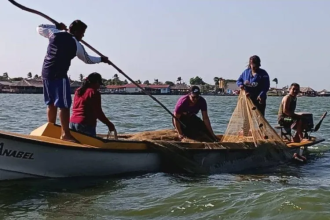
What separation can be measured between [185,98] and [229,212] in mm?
3947

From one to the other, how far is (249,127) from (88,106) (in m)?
3.63

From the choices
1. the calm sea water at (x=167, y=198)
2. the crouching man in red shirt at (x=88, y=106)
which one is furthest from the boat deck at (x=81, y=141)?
the calm sea water at (x=167, y=198)

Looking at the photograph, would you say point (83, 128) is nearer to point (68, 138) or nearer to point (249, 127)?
point (68, 138)

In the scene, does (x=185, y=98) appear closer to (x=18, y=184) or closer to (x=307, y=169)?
(x=307, y=169)

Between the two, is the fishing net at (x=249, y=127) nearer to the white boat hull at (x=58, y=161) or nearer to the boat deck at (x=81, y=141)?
the boat deck at (x=81, y=141)

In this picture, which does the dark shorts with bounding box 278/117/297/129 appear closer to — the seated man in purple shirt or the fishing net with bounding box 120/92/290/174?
the fishing net with bounding box 120/92/290/174

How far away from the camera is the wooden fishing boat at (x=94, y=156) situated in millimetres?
7875

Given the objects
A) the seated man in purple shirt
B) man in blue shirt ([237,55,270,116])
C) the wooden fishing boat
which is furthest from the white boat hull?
man in blue shirt ([237,55,270,116])

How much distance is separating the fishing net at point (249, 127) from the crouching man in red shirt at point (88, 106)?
3128 millimetres

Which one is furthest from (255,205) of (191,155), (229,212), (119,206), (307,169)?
(307,169)

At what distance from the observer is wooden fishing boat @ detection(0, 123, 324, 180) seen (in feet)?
25.8

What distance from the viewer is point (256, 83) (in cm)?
1163

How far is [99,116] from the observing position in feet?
30.2

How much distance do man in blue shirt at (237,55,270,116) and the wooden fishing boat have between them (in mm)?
1386
